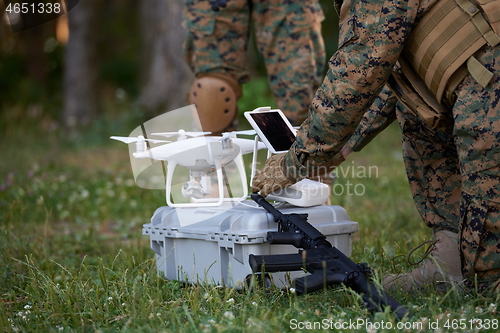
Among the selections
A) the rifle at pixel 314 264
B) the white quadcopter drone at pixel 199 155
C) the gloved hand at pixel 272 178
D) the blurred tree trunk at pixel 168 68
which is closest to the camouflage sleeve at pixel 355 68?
the gloved hand at pixel 272 178

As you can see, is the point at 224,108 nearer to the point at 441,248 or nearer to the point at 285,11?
the point at 285,11

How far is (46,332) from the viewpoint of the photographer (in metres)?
1.78

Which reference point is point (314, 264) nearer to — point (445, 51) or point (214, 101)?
point (445, 51)

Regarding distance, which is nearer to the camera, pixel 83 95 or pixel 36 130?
pixel 36 130

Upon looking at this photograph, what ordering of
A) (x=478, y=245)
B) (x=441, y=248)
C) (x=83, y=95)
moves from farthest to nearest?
(x=83, y=95)
(x=441, y=248)
(x=478, y=245)

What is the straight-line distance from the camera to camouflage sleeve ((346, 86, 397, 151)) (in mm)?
2283

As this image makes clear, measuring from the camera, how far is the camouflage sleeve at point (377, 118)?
89.9 inches

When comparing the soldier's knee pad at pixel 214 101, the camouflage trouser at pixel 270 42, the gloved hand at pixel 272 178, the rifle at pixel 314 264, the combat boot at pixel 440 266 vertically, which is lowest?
the combat boot at pixel 440 266

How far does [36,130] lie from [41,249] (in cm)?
581

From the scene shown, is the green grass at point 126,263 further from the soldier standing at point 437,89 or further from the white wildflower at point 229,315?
the soldier standing at point 437,89

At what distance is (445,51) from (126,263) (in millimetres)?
1560

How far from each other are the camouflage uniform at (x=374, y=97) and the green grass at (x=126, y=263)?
0.67 feet

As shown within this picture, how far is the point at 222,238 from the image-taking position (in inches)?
81.4

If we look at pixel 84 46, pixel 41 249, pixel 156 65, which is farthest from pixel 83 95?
pixel 41 249
